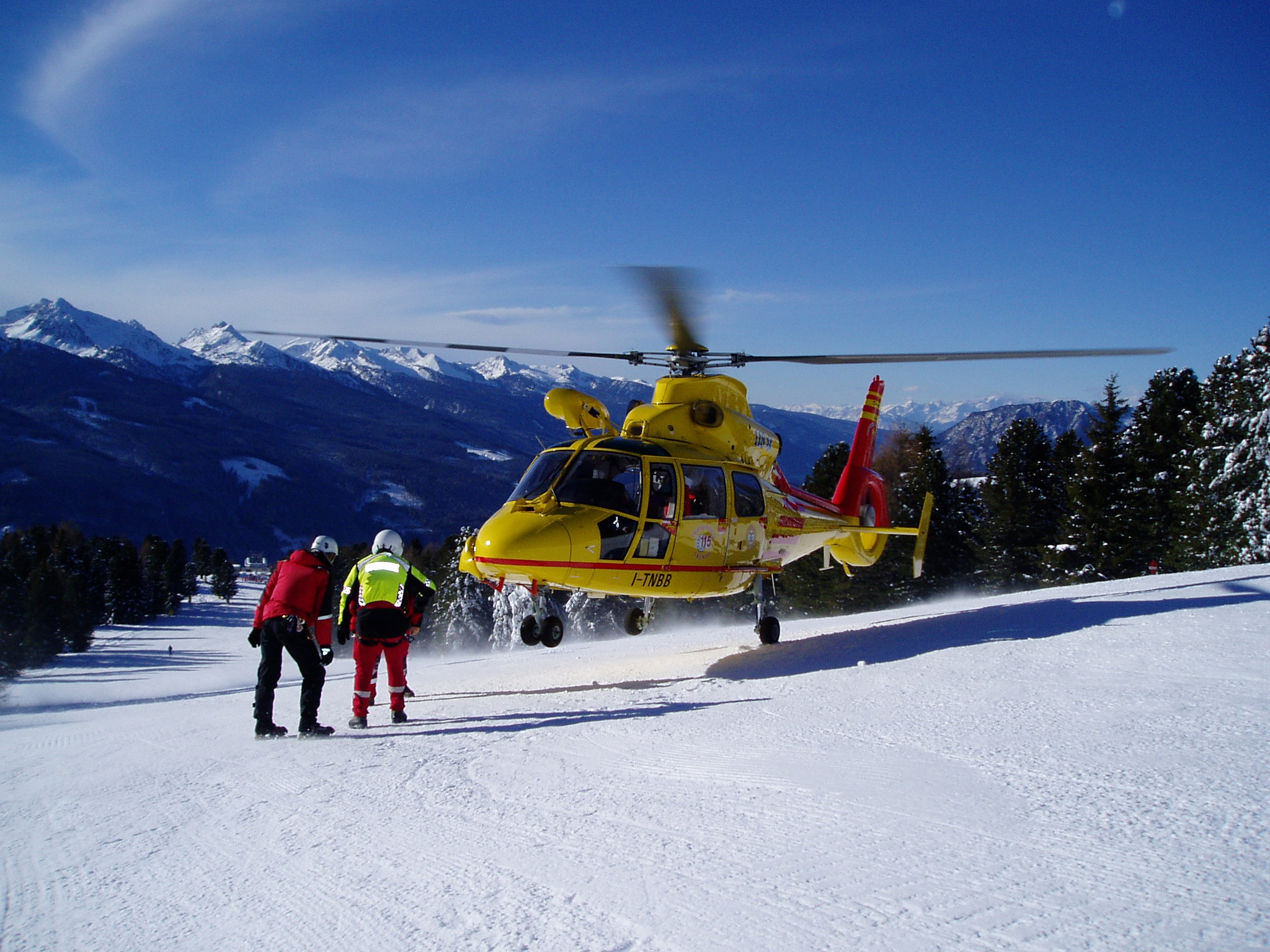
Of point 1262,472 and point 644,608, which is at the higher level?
point 1262,472

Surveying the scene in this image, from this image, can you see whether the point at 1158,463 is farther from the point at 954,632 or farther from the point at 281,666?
the point at 281,666

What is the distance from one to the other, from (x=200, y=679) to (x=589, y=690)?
32.6m

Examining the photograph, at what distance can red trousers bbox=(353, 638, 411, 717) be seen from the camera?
27.3 feet

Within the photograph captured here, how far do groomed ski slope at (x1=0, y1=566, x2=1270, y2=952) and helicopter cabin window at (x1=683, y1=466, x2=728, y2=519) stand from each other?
3.81m

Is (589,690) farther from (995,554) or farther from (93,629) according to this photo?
(93,629)

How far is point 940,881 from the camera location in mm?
3217

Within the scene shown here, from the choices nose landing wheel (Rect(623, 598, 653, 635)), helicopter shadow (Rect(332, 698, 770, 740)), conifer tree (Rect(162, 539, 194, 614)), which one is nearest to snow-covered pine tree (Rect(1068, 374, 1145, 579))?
nose landing wheel (Rect(623, 598, 653, 635))

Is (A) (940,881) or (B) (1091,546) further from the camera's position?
(B) (1091,546)

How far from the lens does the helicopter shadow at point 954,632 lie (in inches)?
376

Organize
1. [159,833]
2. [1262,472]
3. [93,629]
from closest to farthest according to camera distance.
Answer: [159,833]
[1262,472]
[93,629]

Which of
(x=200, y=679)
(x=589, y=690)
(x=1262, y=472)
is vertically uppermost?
(x=1262, y=472)

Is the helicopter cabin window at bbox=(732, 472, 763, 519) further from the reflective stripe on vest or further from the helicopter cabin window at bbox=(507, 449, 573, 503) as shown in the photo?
the reflective stripe on vest

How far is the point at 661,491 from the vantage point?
38.3ft

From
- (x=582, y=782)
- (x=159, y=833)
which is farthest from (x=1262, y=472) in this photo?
(x=159, y=833)
